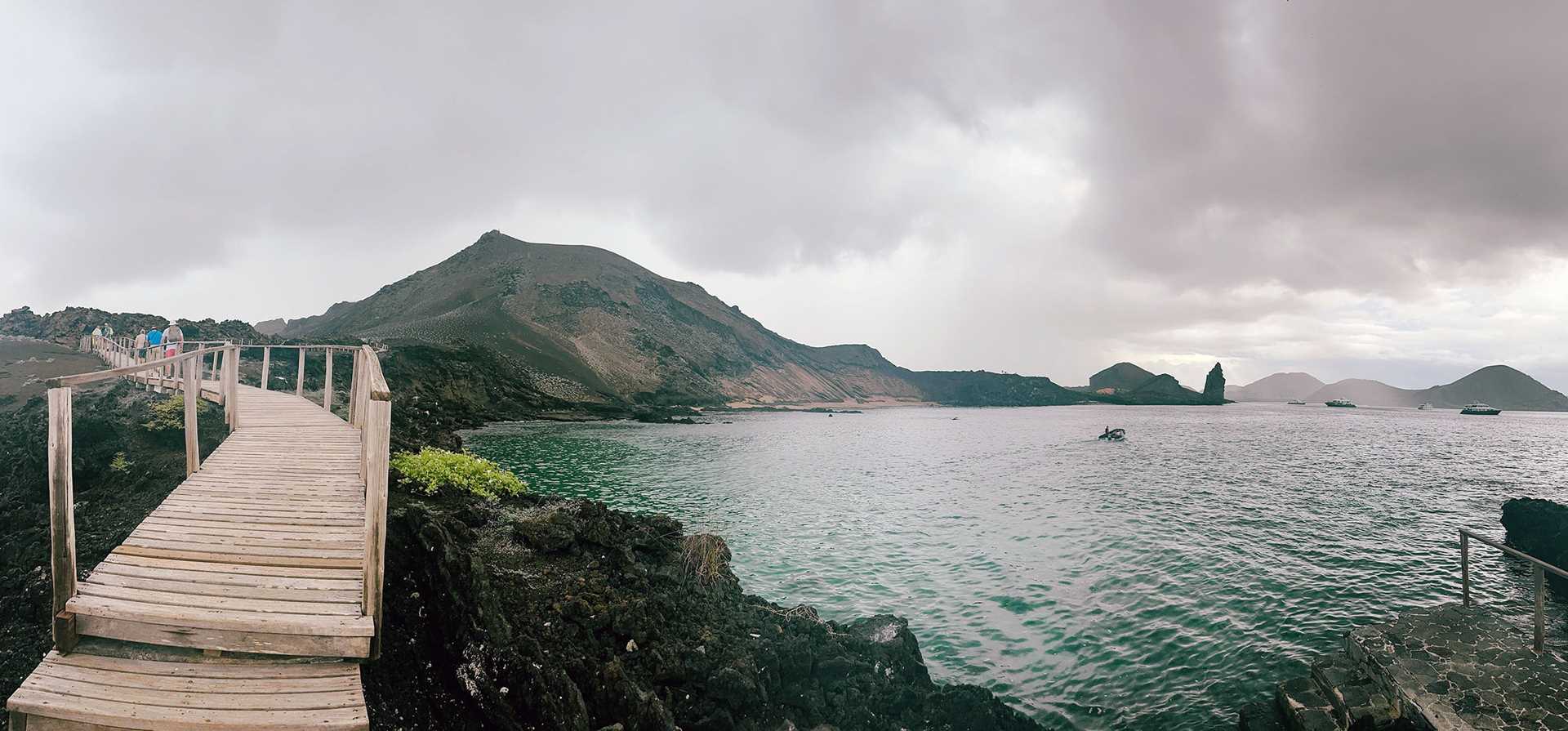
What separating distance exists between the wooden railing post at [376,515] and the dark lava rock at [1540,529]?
78.7 ft

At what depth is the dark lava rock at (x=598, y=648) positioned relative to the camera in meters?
6.62

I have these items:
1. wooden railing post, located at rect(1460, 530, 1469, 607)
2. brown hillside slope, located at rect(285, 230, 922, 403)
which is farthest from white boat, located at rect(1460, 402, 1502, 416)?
wooden railing post, located at rect(1460, 530, 1469, 607)

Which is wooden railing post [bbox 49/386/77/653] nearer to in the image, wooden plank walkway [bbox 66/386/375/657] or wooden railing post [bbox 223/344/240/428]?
wooden plank walkway [bbox 66/386/375/657]

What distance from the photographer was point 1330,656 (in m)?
9.76

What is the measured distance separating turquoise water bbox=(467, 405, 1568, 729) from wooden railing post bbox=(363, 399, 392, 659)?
9.07m

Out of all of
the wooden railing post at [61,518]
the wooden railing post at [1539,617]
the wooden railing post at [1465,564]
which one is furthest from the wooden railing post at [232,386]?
the wooden railing post at [1465,564]

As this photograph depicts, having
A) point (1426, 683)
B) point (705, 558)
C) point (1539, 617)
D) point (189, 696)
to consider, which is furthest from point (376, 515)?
point (1539, 617)

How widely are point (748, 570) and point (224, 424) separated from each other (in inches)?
507

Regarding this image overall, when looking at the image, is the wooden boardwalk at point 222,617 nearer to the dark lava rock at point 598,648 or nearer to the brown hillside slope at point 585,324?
the dark lava rock at point 598,648

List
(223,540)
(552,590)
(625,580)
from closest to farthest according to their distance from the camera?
1. (223,540)
2. (552,590)
3. (625,580)

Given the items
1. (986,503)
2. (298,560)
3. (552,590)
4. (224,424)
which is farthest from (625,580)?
(986,503)

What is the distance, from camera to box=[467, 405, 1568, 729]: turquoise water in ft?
36.6

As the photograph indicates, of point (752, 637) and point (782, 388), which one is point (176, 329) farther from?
point (782, 388)

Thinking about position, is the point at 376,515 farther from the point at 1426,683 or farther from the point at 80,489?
the point at 1426,683
